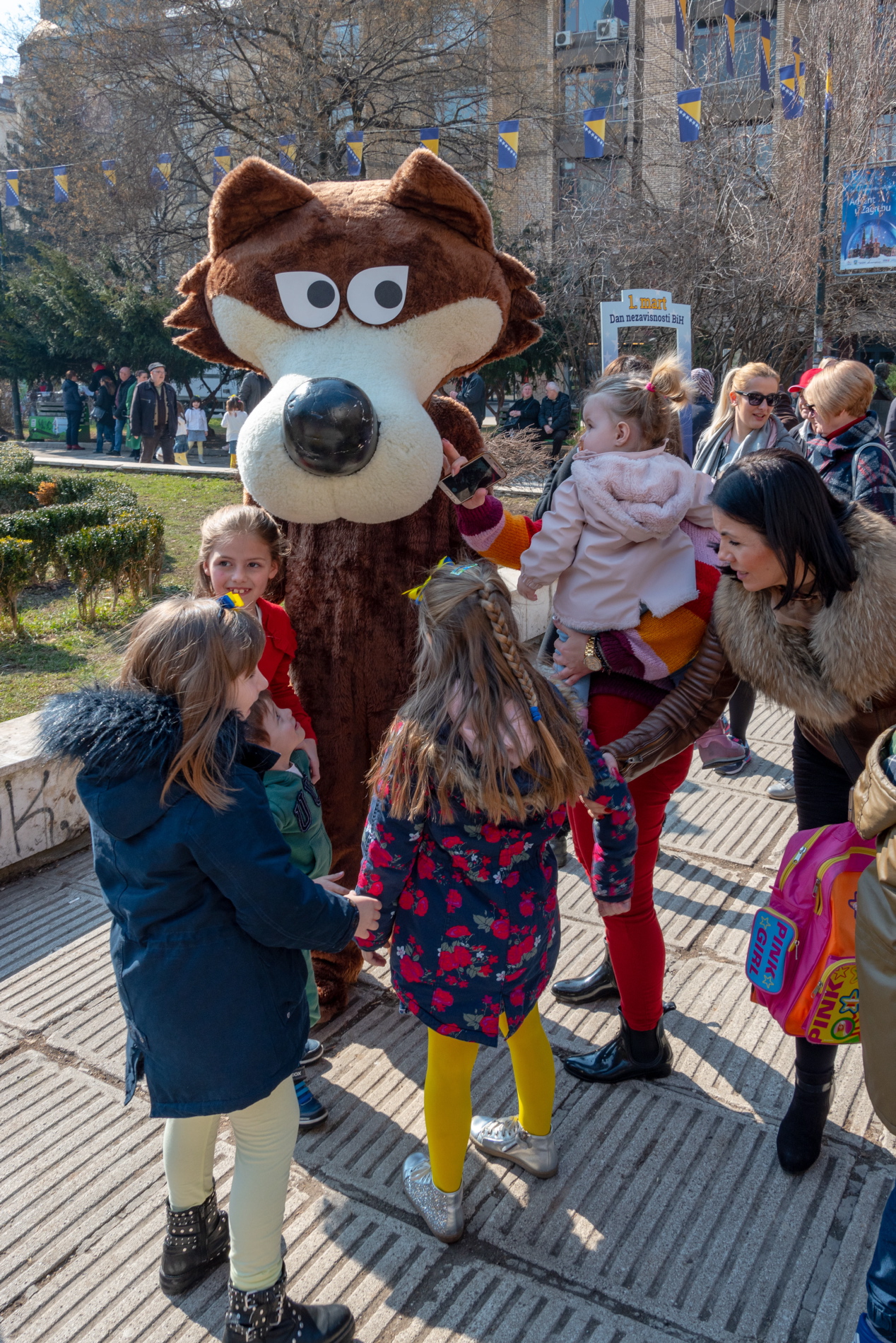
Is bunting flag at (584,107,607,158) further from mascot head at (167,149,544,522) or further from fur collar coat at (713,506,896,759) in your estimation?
fur collar coat at (713,506,896,759)

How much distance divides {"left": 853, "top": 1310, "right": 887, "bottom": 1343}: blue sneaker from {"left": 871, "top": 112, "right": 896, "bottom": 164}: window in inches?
695

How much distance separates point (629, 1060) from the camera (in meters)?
2.83

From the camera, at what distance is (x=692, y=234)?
1769cm

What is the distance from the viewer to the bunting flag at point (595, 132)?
45.5 feet

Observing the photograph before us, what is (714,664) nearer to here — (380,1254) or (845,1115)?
(845,1115)

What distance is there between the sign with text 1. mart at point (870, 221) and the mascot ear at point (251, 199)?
503 inches

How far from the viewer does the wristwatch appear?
2.72 metres

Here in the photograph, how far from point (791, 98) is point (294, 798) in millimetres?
16426

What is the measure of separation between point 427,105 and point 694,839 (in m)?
16.8

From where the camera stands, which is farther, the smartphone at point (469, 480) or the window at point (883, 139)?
the window at point (883, 139)

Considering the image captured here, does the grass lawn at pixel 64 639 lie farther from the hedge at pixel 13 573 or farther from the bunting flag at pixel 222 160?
the bunting flag at pixel 222 160

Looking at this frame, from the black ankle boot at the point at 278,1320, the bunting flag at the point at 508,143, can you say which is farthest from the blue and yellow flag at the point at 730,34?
the black ankle boot at the point at 278,1320

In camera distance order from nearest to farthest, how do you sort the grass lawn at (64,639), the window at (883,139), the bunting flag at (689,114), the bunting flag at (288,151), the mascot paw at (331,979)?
the mascot paw at (331,979) → the grass lawn at (64,639) → the bunting flag at (689,114) → the bunting flag at (288,151) → the window at (883,139)

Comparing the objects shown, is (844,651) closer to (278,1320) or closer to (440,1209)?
(440,1209)
